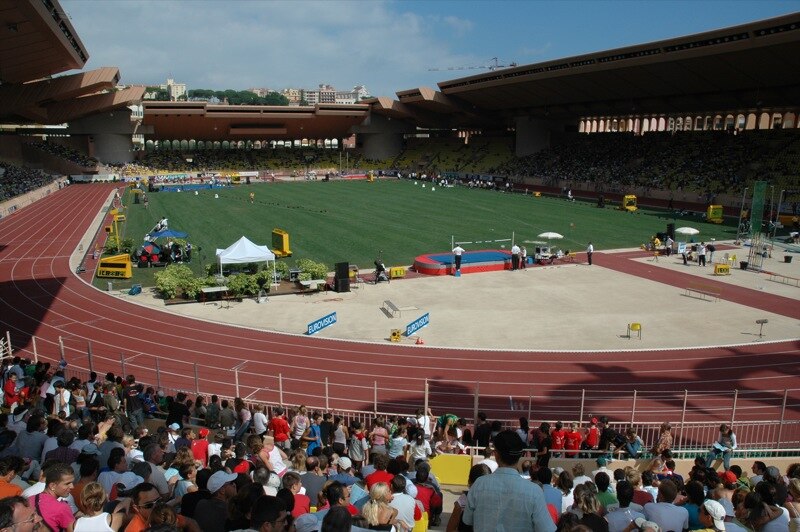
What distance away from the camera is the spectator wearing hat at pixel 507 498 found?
13.7ft

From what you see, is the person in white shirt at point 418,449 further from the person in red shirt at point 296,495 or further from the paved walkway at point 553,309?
the paved walkway at point 553,309

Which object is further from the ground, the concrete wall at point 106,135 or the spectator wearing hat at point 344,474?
the concrete wall at point 106,135

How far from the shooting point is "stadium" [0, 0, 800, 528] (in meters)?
16.9

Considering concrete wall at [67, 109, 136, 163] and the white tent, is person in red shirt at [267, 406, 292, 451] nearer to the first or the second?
the white tent

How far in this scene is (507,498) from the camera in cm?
422

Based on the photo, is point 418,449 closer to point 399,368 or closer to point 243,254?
point 399,368

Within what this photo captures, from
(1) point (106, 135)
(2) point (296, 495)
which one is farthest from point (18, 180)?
(2) point (296, 495)

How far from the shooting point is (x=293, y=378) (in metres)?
17.5

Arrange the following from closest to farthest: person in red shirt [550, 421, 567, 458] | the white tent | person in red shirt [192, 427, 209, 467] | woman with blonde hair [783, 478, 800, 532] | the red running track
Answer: woman with blonde hair [783, 478, 800, 532] < person in red shirt [192, 427, 209, 467] < person in red shirt [550, 421, 567, 458] < the red running track < the white tent

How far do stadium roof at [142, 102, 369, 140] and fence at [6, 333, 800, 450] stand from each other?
69283 mm

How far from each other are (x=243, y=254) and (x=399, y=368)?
37.7 ft

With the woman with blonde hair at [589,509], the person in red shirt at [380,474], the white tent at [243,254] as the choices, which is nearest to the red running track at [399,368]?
the white tent at [243,254]

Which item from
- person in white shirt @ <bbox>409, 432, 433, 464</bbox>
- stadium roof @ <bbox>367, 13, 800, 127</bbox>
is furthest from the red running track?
stadium roof @ <bbox>367, 13, 800, 127</bbox>

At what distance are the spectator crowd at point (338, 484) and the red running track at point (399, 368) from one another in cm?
406
